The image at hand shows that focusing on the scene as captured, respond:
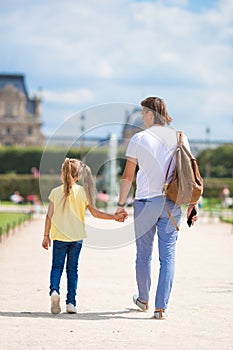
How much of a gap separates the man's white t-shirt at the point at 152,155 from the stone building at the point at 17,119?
86604 mm

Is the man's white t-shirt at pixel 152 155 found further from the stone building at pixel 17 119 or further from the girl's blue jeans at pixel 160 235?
the stone building at pixel 17 119

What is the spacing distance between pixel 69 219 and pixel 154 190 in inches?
23.5

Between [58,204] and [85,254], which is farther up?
[58,204]

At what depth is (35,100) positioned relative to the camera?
314 feet

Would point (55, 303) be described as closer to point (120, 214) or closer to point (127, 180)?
point (120, 214)

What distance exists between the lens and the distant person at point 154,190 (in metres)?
5.01

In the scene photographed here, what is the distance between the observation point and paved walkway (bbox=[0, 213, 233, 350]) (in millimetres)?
4188

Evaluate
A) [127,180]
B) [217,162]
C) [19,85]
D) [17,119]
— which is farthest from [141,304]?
[19,85]

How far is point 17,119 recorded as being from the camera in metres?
93.0

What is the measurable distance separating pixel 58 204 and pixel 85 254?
473cm

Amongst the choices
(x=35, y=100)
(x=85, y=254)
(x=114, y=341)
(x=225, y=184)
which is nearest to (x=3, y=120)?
(x=35, y=100)

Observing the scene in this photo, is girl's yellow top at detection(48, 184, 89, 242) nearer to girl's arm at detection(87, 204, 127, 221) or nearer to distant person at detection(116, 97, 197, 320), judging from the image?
girl's arm at detection(87, 204, 127, 221)

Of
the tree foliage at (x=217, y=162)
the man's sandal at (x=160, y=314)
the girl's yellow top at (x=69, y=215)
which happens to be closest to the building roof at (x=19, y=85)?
the tree foliage at (x=217, y=162)

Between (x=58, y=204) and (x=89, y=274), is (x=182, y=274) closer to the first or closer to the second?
(x=89, y=274)
